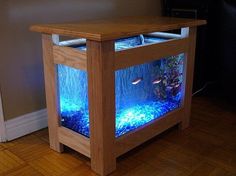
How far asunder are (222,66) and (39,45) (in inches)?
38.9

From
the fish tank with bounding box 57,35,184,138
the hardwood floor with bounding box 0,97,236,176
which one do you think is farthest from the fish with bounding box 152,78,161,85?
the hardwood floor with bounding box 0,97,236,176

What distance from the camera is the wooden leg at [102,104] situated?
3.08 ft

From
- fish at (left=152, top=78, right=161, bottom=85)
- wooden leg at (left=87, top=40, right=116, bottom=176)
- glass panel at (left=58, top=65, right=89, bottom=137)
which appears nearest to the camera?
wooden leg at (left=87, top=40, right=116, bottom=176)

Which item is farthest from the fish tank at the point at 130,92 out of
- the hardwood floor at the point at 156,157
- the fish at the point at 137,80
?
the hardwood floor at the point at 156,157

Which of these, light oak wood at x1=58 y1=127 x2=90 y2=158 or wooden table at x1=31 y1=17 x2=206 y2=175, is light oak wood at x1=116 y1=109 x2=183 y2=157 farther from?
light oak wood at x1=58 y1=127 x2=90 y2=158

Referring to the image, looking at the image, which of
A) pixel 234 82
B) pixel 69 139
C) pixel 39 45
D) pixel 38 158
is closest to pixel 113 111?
pixel 69 139

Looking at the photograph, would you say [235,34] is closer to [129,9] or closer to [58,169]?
[129,9]

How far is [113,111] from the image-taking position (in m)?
1.03

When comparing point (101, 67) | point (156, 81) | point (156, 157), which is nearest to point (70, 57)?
point (101, 67)

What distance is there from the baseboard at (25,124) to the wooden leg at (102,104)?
445 mm

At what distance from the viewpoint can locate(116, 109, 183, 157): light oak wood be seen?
1.11m

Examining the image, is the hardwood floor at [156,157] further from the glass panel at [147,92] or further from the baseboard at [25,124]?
the glass panel at [147,92]

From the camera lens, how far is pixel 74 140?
113 centimetres

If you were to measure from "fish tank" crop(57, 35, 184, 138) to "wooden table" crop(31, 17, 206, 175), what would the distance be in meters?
0.03
